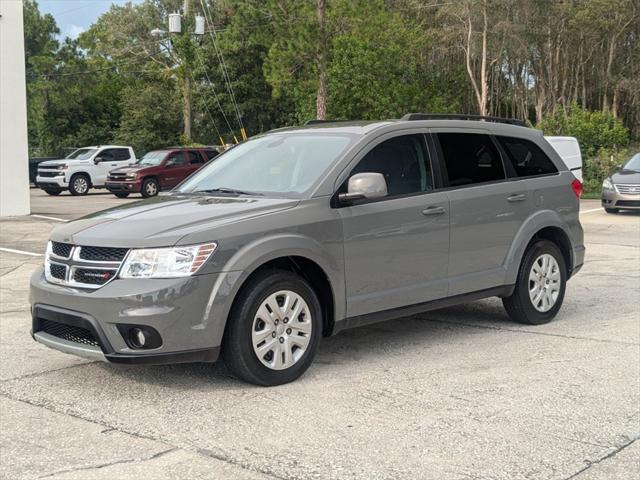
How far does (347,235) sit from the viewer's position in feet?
19.6

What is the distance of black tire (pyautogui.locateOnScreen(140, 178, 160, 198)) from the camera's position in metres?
29.1

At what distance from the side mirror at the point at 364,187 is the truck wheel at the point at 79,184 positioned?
26.5 metres

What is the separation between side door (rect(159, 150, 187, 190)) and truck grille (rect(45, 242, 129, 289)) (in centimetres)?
2453

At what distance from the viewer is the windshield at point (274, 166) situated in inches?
244

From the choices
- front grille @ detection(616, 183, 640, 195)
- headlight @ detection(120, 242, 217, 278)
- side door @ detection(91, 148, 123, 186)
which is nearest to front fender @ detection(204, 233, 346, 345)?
headlight @ detection(120, 242, 217, 278)

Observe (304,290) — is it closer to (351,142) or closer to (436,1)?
(351,142)

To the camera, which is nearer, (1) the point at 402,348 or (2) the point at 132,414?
(2) the point at 132,414

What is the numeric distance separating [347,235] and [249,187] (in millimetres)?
888

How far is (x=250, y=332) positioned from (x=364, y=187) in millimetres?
1299

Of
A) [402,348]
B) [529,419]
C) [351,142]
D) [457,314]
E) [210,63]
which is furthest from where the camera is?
[210,63]

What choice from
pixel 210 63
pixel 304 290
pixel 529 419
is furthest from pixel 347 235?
pixel 210 63

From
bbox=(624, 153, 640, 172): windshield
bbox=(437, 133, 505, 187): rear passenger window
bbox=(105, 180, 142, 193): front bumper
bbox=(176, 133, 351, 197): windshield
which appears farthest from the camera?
bbox=(105, 180, 142, 193): front bumper

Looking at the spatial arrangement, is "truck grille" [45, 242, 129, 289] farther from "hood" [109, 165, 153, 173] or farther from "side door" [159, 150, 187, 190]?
"side door" [159, 150, 187, 190]

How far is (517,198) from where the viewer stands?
7285 millimetres
